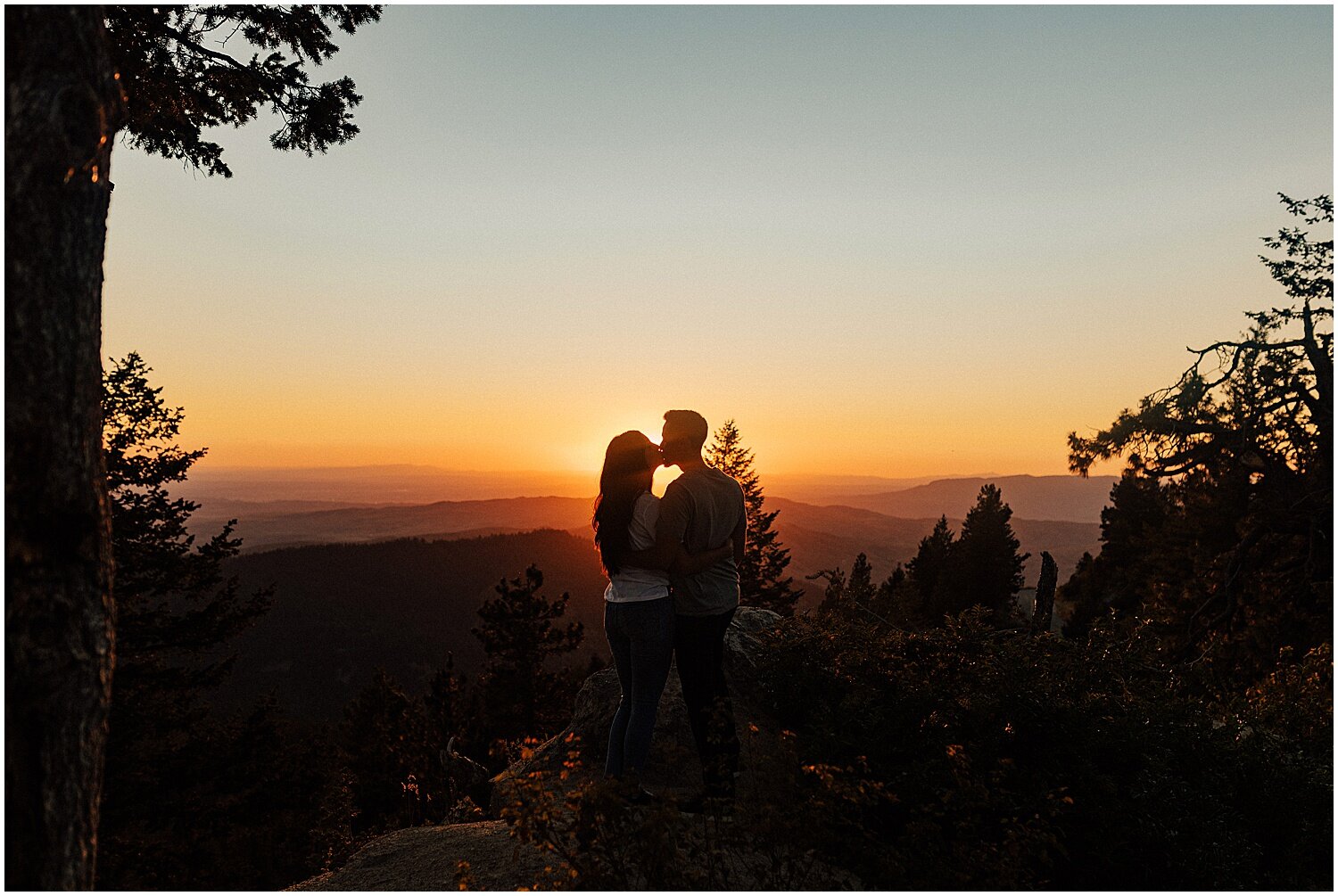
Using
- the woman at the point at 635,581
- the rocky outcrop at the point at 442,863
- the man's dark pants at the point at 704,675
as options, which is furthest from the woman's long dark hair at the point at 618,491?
the rocky outcrop at the point at 442,863

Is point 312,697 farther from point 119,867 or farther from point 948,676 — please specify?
point 948,676

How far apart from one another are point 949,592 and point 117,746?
39457 mm

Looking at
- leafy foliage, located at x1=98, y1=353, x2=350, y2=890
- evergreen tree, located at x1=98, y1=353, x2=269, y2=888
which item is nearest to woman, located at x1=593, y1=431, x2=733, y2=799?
leafy foliage, located at x1=98, y1=353, x2=350, y2=890

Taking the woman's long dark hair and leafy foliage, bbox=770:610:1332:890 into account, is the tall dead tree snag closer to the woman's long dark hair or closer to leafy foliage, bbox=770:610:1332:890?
leafy foliage, bbox=770:610:1332:890

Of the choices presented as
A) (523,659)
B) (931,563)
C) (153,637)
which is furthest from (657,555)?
(931,563)

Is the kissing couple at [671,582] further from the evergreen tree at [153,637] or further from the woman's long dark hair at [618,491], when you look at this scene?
the evergreen tree at [153,637]

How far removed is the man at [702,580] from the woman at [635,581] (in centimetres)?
11

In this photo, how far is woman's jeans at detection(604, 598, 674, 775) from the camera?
4871 millimetres

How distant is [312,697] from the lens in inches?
4215

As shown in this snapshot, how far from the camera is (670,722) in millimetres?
7238

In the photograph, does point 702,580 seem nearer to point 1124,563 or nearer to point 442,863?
point 442,863

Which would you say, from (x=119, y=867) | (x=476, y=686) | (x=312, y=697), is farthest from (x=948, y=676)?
(x=312, y=697)

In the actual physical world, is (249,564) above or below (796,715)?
below

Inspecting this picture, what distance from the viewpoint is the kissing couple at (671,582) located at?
4.78 m
